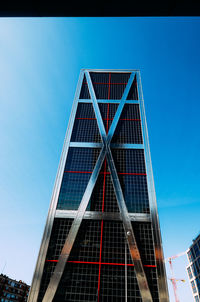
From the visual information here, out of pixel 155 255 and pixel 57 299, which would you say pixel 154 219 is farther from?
pixel 57 299

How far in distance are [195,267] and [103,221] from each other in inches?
2767

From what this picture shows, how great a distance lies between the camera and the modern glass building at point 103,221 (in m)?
16.0

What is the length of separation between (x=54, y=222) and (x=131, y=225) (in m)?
9.16

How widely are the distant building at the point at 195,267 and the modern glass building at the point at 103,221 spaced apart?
60437mm

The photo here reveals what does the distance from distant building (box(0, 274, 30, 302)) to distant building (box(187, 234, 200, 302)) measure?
69878 millimetres

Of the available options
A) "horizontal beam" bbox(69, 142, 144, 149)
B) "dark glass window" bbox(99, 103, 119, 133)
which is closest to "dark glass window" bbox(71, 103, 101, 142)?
"horizontal beam" bbox(69, 142, 144, 149)

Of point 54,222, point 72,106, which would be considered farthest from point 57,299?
point 72,106

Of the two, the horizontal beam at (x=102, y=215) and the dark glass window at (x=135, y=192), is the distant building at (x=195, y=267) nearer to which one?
the dark glass window at (x=135, y=192)

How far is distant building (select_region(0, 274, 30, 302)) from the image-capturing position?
63.0 m

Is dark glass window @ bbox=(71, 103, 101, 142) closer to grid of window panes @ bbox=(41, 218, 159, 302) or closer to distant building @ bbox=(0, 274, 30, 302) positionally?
grid of window panes @ bbox=(41, 218, 159, 302)

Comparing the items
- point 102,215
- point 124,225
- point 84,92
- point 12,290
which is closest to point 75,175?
point 102,215

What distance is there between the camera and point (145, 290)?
1555cm

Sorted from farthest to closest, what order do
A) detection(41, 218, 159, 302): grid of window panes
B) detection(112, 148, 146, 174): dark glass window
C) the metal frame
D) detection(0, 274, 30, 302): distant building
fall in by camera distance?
detection(0, 274, 30, 302): distant building → detection(112, 148, 146, 174): dark glass window → detection(41, 218, 159, 302): grid of window panes → the metal frame

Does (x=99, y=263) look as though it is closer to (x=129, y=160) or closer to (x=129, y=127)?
(x=129, y=160)
